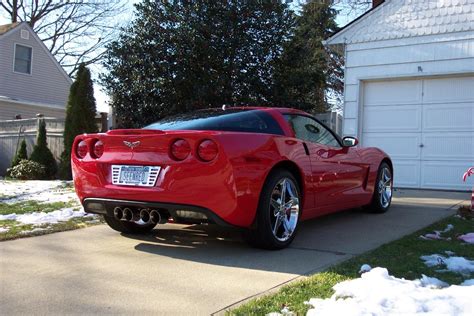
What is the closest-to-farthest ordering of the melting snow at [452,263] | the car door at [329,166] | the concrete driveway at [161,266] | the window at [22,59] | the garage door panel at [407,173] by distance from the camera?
the concrete driveway at [161,266] < the melting snow at [452,263] < the car door at [329,166] < the garage door panel at [407,173] < the window at [22,59]

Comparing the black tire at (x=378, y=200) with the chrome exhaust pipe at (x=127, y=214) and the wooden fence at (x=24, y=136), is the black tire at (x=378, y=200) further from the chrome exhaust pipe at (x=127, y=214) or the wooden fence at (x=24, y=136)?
the wooden fence at (x=24, y=136)

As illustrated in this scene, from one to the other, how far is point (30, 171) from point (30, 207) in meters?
7.07

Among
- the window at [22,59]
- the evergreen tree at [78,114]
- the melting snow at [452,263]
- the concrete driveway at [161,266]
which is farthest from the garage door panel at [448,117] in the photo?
the window at [22,59]

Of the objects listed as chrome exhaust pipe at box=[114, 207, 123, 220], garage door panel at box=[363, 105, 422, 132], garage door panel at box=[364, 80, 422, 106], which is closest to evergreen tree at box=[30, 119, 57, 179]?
garage door panel at box=[363, 105, 422, 132]

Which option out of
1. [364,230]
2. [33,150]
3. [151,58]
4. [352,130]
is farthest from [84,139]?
[33,150]

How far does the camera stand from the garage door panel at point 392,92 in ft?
35.7

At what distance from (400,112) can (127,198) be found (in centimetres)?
789

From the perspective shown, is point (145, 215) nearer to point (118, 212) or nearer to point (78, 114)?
point (118, 212)

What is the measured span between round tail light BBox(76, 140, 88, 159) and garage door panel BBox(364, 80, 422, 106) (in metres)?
7.81

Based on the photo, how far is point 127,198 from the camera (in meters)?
4.65

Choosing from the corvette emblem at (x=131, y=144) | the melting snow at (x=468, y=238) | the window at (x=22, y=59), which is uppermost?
the window at (x=22, y=59)

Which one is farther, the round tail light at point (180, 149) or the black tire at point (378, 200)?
the black tire at point (378, 200)

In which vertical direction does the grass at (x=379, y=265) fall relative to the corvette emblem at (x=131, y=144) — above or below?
below

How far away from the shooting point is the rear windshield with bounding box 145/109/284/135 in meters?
4.93
